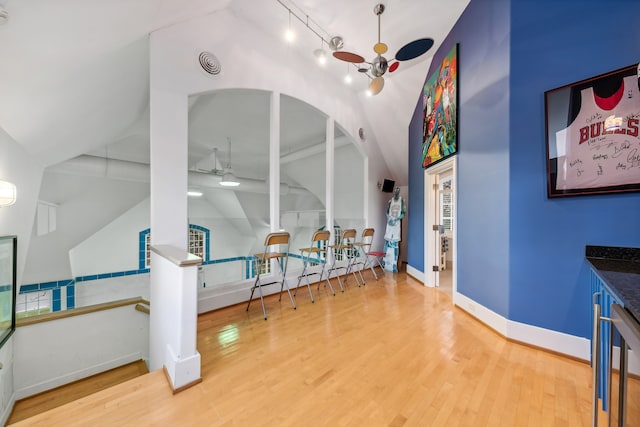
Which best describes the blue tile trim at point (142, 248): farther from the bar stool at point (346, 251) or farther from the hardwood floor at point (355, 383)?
the bar stool at point (346, 251)

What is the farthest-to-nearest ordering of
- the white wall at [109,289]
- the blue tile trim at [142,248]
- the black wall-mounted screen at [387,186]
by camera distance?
the blue tile trim at [142,248] < the white wall at [109,289] < the black wall-mounted screen at [387,186]

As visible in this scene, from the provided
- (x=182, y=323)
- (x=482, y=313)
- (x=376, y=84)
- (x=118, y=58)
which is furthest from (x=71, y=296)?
(x=482, y=313)

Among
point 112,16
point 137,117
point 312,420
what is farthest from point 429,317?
point 137,117

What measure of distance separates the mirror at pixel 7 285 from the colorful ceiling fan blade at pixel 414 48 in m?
4.29

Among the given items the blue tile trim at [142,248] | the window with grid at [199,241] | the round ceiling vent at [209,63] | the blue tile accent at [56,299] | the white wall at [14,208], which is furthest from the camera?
the window with grid at [199,241]

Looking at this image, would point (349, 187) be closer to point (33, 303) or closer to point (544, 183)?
point (544, 183)

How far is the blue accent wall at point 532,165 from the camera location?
1786mm

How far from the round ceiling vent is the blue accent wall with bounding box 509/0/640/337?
10.2 feet

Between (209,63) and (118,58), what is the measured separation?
0.86 m

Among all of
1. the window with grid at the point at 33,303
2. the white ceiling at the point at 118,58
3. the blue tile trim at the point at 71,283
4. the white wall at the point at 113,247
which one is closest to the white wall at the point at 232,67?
the white ceiling at the point at 118,58

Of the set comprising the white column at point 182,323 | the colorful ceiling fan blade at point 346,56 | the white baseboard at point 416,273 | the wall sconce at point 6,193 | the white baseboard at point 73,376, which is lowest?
the white baseboard at point 73,376

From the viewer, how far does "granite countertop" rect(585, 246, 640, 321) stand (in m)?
0.78

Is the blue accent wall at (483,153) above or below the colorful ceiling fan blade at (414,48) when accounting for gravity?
below

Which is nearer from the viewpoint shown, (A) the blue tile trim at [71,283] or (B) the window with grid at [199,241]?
(A) the blue tile trim at [71,283]
